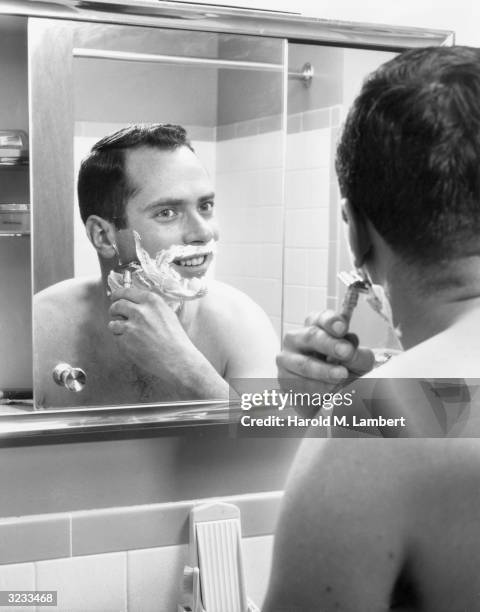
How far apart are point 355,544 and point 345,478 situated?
6cm

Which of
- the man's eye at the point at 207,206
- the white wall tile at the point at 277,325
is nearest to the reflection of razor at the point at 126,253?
the man's eye at the point at 207,206

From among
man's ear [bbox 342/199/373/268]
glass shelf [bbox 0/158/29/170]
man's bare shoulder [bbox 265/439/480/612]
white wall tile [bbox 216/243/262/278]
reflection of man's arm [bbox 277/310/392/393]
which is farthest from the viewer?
white wall tile [bbox 216/243/262/278]

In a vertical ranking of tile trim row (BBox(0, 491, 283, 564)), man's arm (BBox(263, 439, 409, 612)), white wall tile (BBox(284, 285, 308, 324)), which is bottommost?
tile trim row (BBox(0, 491, 283, 564))

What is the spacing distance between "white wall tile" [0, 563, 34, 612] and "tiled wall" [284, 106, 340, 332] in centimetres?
55

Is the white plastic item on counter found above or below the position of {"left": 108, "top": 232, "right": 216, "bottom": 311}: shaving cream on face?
below

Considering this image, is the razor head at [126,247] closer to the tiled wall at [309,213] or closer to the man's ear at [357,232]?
the tiled wall at [309,213]

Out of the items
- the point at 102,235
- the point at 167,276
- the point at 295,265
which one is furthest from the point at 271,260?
the point at 102,235

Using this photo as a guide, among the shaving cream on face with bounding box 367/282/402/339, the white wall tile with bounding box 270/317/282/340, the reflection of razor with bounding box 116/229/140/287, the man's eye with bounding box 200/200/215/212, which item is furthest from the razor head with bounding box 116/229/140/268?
the shaving cream on face with bounding box 367/282/402/339

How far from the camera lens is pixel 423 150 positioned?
689mm

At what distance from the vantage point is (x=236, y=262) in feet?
4.09

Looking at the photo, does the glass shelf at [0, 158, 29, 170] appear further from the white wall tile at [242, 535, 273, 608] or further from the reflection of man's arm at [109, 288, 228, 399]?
the white wall tile at [242, 535, 273, 608]

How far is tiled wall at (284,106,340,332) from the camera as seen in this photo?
1291 mm

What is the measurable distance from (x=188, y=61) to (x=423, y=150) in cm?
62

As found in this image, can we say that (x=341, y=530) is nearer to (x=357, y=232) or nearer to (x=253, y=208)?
(x=357, y=232)
